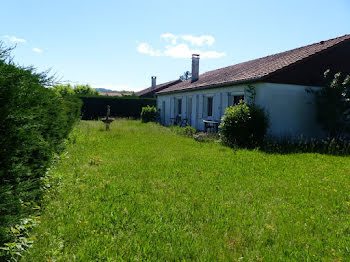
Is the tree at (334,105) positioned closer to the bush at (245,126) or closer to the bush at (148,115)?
the bush at (245,126)

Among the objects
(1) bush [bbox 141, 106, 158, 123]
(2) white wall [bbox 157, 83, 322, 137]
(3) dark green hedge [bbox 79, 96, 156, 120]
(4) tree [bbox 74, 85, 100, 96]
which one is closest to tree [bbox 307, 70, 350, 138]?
(2) white wall [bbox 157, 83, 322, 137]

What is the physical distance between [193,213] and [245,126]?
660cm

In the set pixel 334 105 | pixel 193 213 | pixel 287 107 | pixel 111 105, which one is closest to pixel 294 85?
pixel 287 107

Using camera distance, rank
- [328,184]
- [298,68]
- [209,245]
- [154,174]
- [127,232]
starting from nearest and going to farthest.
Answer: [209,245] → [127,232] → [328,184] → [154,174] → [298,68]

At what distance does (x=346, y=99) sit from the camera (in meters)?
9.91

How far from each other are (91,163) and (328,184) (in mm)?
5391

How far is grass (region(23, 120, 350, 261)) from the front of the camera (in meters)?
2.72

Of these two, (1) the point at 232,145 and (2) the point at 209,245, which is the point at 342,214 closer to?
(2) the point at 209,245

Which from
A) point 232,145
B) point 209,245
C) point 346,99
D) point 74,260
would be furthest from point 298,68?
point 74,260

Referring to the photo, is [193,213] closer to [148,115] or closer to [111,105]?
[148,115]

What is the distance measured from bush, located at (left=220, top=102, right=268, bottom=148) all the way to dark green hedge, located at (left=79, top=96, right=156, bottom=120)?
713 inches

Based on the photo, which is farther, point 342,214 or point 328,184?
point 328,184

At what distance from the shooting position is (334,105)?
10.3 meters

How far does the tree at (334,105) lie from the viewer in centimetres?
1010
